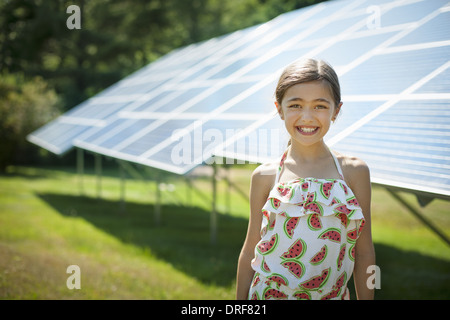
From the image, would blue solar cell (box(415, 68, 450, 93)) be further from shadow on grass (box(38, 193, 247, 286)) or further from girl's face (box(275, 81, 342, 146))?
shadow on grass (box(38, 193, 247, 286))

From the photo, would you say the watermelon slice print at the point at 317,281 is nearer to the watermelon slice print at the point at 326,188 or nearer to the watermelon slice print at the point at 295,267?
the watermelon slice print at the point at 295,267

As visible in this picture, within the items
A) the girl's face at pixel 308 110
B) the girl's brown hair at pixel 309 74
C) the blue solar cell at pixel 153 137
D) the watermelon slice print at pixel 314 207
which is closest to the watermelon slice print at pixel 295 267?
the watermelon slice print at pixel 314 207

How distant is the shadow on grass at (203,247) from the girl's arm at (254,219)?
3.97m

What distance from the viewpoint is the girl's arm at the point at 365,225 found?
2.72 metres

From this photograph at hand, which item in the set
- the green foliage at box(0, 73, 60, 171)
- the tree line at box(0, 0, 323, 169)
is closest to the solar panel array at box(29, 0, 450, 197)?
the green foliage at box(0, 73, 60, 171)

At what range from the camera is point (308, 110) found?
107 inches

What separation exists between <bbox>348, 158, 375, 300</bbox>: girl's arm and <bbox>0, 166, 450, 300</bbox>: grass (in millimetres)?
3654

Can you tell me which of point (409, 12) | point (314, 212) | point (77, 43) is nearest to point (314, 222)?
point (314, 212)

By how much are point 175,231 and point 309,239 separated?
8.12 metres

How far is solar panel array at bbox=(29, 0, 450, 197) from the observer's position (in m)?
4.38

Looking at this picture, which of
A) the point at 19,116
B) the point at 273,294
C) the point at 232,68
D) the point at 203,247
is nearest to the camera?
the point at 273,294

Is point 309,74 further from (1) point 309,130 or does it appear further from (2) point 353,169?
(2) point 353,169

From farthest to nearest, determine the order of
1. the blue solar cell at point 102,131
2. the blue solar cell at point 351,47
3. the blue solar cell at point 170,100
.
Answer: the blue solar cell at point 102,131 → the blue solar cell at point 170,100 → the blue solar cell at point 351,47

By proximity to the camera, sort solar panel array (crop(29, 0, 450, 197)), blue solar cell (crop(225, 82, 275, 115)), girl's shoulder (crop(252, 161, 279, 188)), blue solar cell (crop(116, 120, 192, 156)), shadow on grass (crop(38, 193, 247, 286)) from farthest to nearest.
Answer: blue solar cell (crop(116, 120, 192, 156)) → shadow on grass (crop(38, 193, 247, 286)) → blue solar cell (crop(225, 82, 275, 115)) → solar panel array (crop(29, 0, 450, 197)) → girl's shoulder (crop(252, 161, 279, 188))
